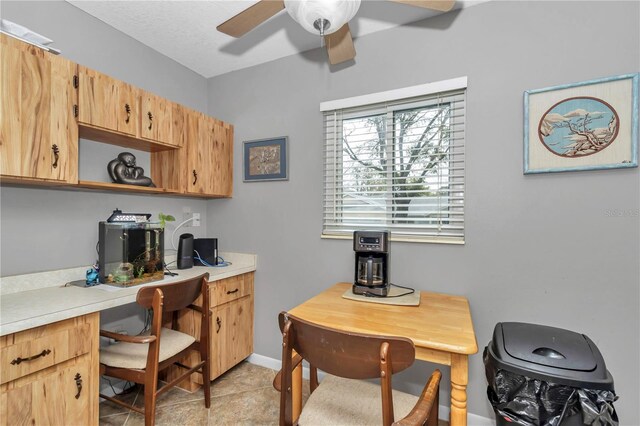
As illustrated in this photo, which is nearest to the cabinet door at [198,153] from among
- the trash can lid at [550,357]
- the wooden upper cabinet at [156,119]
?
the wooden upper cabinet at [156,119]

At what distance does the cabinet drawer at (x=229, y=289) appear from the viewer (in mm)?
2078

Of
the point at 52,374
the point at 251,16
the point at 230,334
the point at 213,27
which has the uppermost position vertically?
the point at 213,27

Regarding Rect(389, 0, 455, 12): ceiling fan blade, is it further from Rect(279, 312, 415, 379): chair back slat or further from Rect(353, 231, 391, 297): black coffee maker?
Rect(279, 312, 415, 379): chair back slat

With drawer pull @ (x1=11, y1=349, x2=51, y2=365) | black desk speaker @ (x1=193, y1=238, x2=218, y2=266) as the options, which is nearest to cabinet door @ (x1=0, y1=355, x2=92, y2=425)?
drawer pull @ (x1=11, y1=349, x2=51, y2=365)

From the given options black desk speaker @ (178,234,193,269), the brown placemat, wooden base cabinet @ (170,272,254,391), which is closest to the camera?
the brown placemat

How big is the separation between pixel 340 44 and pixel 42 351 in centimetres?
217

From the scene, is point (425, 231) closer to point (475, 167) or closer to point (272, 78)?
point (475, 167)

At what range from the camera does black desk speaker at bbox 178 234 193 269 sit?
2.21 metres

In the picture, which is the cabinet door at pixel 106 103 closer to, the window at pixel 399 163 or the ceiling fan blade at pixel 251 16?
the ceiling fan blade at pixel 251 16

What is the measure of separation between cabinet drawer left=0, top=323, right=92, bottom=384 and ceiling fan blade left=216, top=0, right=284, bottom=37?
5.56 ft

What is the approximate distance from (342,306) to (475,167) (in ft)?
3.91

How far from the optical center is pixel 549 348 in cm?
113

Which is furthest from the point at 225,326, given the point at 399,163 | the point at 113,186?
the point at 399,163

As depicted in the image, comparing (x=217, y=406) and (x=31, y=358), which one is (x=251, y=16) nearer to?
(x=31, y=358)
